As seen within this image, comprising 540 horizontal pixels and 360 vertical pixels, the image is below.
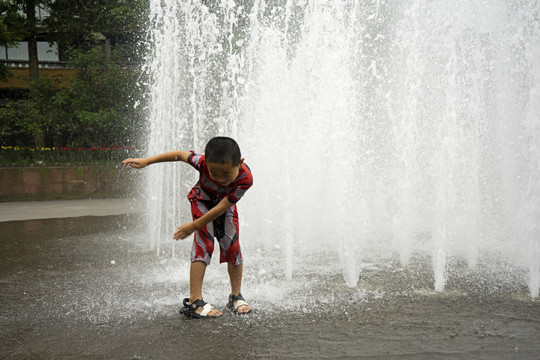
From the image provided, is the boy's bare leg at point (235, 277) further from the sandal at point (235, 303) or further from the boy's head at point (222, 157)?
the boy's head at point (222, 157)

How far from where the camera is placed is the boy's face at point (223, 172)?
2.92 meters

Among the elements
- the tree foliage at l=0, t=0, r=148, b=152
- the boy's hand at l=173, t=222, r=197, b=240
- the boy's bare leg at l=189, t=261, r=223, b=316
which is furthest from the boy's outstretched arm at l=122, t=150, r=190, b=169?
the tree foliage at l=0, t=0, r=148, b=152

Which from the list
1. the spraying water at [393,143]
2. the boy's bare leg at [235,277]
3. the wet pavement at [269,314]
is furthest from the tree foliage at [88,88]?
the boy's bare leg at [235,277]

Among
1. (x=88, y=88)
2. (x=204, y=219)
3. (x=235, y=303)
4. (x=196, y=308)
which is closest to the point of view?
(x=204, y=219)

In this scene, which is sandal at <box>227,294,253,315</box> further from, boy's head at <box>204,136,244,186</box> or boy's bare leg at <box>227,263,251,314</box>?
boy's head at <box>204,136,244,186</box>

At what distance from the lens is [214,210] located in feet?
10.00

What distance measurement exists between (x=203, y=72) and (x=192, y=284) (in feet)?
34.0

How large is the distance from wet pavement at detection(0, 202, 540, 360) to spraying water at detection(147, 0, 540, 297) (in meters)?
0.34

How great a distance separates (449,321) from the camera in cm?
304

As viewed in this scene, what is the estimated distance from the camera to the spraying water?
562 centimetres

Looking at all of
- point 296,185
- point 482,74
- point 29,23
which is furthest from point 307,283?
point 29,23

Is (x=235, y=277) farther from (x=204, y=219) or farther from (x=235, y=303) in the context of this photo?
(x=204, y=219)

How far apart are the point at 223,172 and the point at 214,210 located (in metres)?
0.26

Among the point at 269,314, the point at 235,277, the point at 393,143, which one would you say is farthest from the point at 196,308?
the point at 393,143
